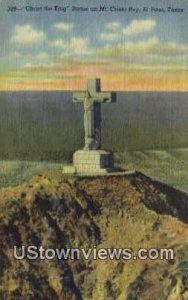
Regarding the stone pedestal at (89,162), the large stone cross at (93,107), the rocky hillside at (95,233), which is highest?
the large stone cross at (93,107)

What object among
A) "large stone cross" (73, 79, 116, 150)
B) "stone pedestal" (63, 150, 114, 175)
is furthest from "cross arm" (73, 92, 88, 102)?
"stone pedestal" (63, 150, 114, 175)

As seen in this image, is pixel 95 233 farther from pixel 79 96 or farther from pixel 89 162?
pixel 79 96

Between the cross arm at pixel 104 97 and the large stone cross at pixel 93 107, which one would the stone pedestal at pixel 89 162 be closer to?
the large stone cross at pixel 93 107

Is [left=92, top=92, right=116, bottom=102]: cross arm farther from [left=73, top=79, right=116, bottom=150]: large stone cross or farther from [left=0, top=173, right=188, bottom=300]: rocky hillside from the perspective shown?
[left=0, top=173, right=188, bottom=300]: rocky hillside

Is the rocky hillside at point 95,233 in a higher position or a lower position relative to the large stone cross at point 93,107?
lower

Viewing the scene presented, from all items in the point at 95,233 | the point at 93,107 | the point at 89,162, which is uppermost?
the point at 93,107

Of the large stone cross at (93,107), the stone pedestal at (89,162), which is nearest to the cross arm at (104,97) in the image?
the large stone cross at (93,107)

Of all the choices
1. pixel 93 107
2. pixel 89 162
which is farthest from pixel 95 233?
pixel 93 107
